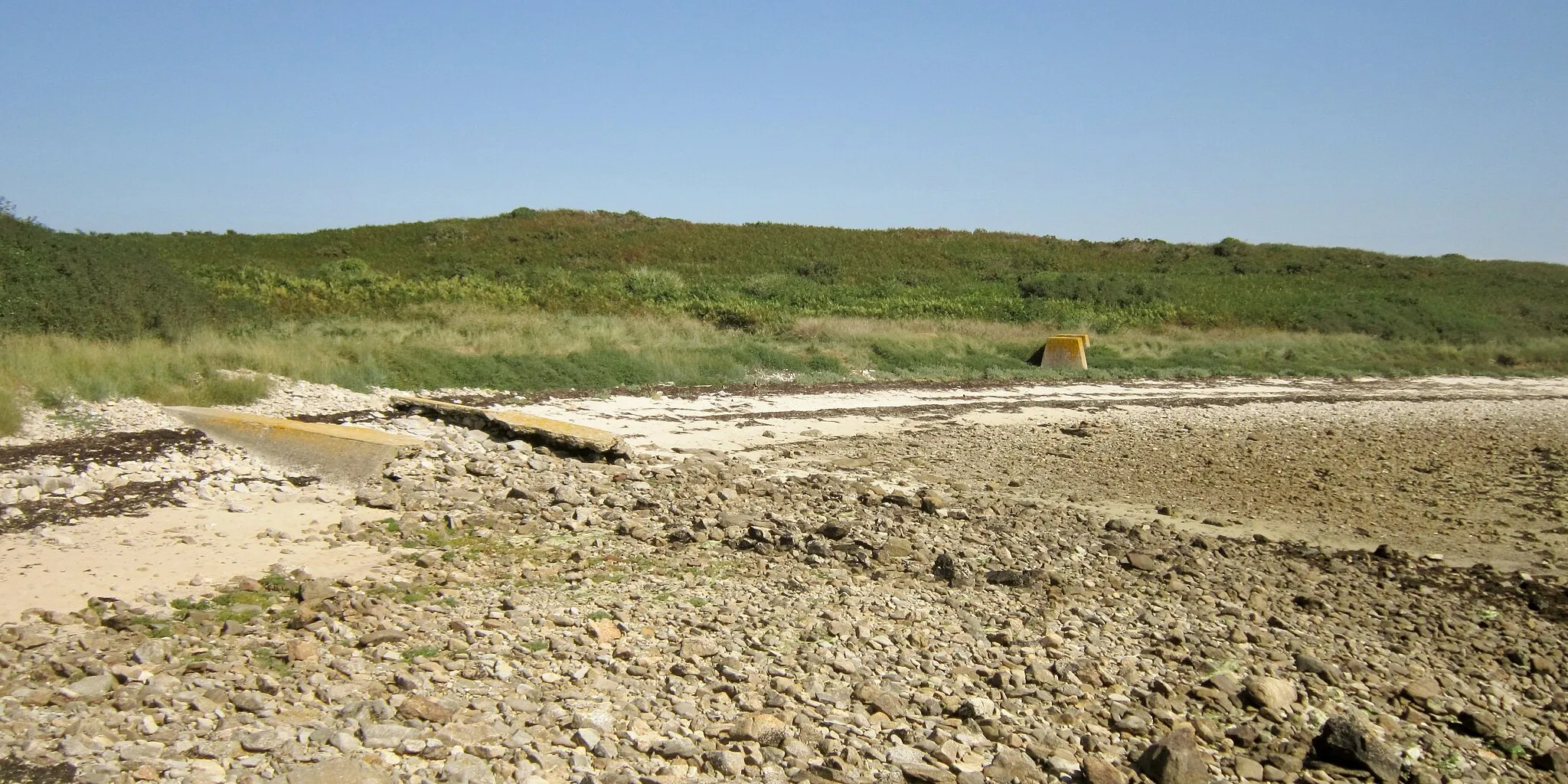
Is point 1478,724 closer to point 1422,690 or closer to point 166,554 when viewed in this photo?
point 1422,690

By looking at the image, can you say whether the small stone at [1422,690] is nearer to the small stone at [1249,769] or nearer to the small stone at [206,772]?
the small stone at [1249,769]

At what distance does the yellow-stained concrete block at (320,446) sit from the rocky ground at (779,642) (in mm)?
277

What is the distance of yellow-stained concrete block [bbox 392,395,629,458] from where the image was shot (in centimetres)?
1199

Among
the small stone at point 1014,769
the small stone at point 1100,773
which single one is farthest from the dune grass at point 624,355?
the small stone at point 1100,773

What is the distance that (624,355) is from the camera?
75.4 ft

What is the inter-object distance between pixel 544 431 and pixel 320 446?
2.38 metres

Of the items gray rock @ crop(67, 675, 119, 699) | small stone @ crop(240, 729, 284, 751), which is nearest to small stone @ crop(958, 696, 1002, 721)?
small stone @ crop(240, 729, 284, 751)

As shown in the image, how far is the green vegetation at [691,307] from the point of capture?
1928 cm

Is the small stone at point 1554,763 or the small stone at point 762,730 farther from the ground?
the small stone at point 762,730

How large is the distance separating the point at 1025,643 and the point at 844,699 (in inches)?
58.3

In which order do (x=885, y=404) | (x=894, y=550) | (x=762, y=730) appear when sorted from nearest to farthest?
(x=762, y=730)
(x=894, y=550)
(x=885, y=404)

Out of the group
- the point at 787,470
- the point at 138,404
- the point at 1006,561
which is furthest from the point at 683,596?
the point at 138,404

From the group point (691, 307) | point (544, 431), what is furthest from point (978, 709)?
point (691, 307)

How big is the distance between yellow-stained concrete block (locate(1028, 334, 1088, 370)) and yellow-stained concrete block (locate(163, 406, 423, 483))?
19.4 metres
